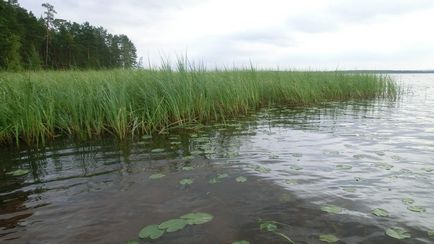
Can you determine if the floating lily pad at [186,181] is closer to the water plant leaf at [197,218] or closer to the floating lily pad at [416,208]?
the water plant leaf at [197,218]

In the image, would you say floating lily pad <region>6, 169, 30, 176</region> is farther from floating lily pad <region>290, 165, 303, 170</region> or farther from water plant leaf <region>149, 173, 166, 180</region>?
floating lily pad <region>290, 165, 303, 170</region>

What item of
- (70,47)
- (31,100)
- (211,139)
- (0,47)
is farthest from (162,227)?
(70,47)

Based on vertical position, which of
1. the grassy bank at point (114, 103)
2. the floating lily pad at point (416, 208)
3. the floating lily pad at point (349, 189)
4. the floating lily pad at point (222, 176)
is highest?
the grassy bank at point (114, 103)

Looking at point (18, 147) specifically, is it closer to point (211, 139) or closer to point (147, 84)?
point (147, 84)

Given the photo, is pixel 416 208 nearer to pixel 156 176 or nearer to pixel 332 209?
pixel 332 209

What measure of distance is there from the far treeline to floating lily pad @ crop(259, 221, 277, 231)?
32.4 meters

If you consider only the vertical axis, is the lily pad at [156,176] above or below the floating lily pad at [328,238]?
above

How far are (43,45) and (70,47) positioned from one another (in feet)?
14.3

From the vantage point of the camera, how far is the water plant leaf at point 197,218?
3.19 m

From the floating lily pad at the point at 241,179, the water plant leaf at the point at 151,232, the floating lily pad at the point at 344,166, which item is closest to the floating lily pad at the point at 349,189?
the floating lily pad at the point at 344,166

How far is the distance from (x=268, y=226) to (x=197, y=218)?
76 cm

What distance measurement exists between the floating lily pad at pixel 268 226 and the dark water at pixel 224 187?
7 cm

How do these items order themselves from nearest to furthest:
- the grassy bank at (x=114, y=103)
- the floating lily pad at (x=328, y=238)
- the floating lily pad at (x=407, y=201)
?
1. the floating lily pad at (x=328, y=238)
2. the floating lily pad at (x=407, y=201)
3. the grassy bank at (x=114, y=103)

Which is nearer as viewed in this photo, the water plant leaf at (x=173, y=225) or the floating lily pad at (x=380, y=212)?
the water plant leaf at (x=173, y=225)
